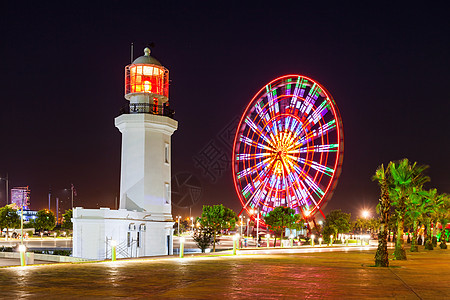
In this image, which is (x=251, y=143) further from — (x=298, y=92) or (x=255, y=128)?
(x=298, y=92)

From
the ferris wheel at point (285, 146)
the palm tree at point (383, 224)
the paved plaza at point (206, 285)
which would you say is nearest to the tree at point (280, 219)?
the ferris wheel at point (285, 146)

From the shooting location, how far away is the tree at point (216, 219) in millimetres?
43969

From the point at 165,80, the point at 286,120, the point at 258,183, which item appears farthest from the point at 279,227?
the point at 165,80

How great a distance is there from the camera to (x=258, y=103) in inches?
1903

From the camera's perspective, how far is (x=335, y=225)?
2618 inches

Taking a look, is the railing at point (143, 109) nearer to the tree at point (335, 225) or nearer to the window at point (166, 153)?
the window at point (166, 153)

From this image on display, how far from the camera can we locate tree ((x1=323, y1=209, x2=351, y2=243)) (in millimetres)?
64938

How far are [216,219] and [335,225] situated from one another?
87.5 ft

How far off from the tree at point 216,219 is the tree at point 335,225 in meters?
22.2

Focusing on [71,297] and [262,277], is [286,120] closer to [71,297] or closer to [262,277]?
[262,277]

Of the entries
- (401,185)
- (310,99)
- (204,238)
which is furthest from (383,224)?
(310,99)

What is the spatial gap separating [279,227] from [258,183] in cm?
1007

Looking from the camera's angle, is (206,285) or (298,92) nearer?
(206,285)

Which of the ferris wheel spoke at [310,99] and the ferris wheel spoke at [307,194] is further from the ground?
the ferris wheel spoke at [310,99]
